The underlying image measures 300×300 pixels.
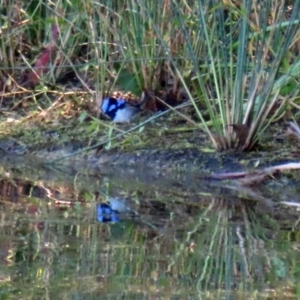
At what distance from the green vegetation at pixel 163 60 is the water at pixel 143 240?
0.58 m

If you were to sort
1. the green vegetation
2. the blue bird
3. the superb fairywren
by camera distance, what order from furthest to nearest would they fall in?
1. the superb fairywren
2. the green vegetation
3. the blue bird

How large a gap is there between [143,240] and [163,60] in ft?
10.3

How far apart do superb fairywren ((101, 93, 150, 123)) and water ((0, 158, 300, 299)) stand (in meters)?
0.97

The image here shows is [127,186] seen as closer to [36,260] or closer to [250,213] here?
[250,213]

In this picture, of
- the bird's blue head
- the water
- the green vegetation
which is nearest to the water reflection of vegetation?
the water

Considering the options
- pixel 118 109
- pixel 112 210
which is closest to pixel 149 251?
pixel 112 210

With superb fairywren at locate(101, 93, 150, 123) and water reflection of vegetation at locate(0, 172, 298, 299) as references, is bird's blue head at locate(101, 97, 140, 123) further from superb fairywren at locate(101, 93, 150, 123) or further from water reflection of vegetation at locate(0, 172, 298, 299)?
water reflection of vegetation at locate(0, 172, 298, 299)

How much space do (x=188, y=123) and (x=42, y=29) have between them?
202 cm

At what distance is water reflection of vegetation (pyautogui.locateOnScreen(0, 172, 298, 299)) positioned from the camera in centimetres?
297

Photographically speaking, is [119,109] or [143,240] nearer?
[143,240]

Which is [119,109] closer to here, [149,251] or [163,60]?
[163,60]

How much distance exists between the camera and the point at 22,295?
2814mm

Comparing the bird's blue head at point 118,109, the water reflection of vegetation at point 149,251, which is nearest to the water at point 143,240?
the water reflection of vegetation at point 149,251

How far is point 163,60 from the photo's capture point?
22.1 ft
